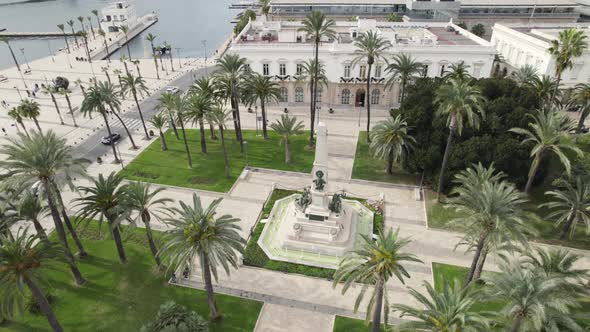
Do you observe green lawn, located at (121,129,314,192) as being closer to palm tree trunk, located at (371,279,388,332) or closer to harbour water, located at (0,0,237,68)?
palm tree trunk, located at (371,279,388,332)

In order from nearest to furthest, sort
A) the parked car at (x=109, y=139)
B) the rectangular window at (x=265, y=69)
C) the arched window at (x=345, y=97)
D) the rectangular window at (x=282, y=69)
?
the parked car at (x=109, y=139)
the rectangular window at (x=282, y=69)
the rectangular window at (x=265, y=69)
the arched window at (x=345, y=97)

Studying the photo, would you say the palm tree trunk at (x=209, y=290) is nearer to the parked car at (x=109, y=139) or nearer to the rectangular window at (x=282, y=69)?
the parked car at (x=109, y=139)

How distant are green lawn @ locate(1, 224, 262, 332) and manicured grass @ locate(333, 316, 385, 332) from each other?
22.1 feet

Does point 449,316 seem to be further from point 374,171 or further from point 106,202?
point 374,171

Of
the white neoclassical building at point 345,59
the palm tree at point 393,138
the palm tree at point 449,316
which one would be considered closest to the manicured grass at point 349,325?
the palm tree at point 449,316

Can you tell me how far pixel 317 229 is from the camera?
39.7 m

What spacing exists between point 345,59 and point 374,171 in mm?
26241

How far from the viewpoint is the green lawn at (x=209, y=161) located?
51.0m

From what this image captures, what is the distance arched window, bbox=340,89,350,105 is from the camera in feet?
239

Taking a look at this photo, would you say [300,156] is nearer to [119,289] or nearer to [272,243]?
[272,243]

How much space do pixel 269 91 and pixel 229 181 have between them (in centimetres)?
1539

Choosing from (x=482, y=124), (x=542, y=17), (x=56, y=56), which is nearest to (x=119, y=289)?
(x=482, y=124)

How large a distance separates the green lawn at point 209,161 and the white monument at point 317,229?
486 inches

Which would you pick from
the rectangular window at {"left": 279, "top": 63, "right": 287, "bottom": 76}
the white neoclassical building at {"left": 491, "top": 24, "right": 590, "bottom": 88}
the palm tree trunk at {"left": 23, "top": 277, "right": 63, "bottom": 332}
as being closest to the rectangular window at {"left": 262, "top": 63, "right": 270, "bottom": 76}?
the rectangular window at {"left": 279, "top": 63, "right": 287, "bottom": 76}
